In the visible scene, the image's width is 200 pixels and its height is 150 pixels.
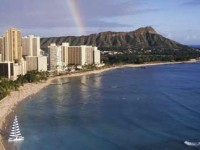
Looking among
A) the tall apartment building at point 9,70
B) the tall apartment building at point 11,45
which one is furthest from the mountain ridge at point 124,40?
the tall apartment building at point 9,70

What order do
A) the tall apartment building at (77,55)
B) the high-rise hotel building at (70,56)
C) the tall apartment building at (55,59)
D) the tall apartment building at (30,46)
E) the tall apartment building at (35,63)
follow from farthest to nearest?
the tall apartment building at (77,55) < the tall apartment building at (30,46) < the high-rise hotel building at (70,56) < the tall apartment building at (55,59) < the tall apartment building at (35,63)

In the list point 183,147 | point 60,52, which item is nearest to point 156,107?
point 183,147

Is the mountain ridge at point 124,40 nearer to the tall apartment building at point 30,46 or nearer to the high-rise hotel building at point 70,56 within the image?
the high-rise hotel building at point 70,56

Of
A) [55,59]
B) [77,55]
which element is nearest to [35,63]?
[55,59]

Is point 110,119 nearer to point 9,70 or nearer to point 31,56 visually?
point 9,70

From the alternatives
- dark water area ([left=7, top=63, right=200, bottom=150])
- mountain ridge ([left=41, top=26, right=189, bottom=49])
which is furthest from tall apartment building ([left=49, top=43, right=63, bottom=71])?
mountain ridge ([left=41, top=26, right=189, bottom=49])

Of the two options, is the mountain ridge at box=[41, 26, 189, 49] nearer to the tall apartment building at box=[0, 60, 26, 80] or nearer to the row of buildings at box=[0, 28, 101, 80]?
the row of buildings at box=[0, 28, 101, 80]
